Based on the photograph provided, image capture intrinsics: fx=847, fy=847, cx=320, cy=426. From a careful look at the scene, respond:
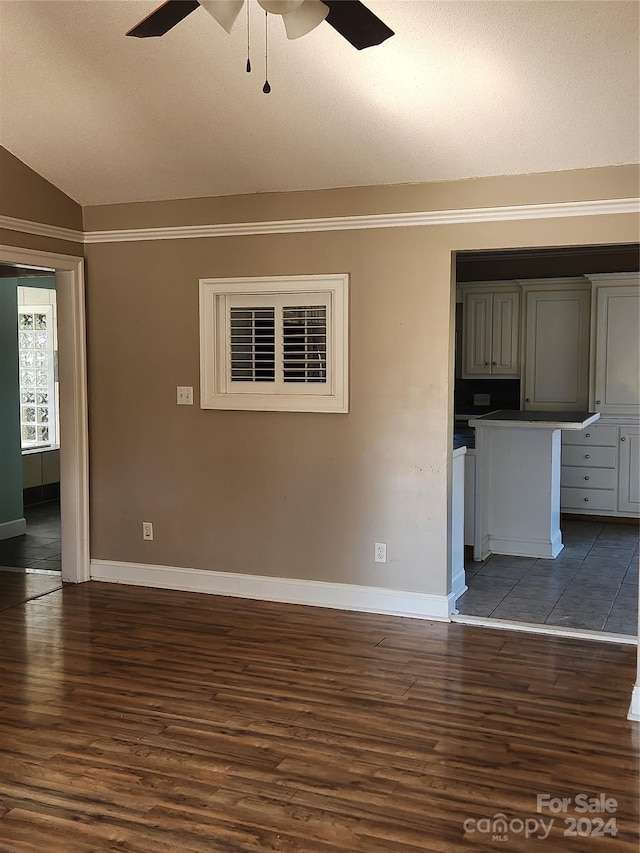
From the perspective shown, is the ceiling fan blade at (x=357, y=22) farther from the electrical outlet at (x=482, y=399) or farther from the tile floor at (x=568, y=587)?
the electrical outlet at (x=482, y=399)

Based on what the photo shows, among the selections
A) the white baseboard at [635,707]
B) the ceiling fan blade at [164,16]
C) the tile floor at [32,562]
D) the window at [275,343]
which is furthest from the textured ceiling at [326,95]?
the tile floor at [32,562]

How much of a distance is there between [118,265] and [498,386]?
4.21m

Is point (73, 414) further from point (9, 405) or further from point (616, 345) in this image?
point (616, 345)

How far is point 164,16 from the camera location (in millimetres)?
2551

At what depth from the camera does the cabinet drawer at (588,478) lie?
24.3ft

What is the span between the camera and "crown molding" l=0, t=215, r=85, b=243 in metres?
4.79

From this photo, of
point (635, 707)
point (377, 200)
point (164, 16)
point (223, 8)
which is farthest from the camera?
point (377, 200)

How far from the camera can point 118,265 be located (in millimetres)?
5363

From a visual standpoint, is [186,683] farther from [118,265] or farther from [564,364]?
[564,364]

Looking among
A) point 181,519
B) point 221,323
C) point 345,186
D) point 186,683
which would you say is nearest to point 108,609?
point 181,519

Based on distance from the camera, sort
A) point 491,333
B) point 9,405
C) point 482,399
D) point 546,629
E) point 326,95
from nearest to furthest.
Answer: point 326,95
point 546,629
point 9,405
point 491,333
point 482,399

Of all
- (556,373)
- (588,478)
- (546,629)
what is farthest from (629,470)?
(546,629)

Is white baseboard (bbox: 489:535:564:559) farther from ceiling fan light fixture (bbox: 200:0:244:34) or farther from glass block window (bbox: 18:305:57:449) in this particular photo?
glass block window (bbox: 18:305:57:449)

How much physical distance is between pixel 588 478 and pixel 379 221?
382cm
